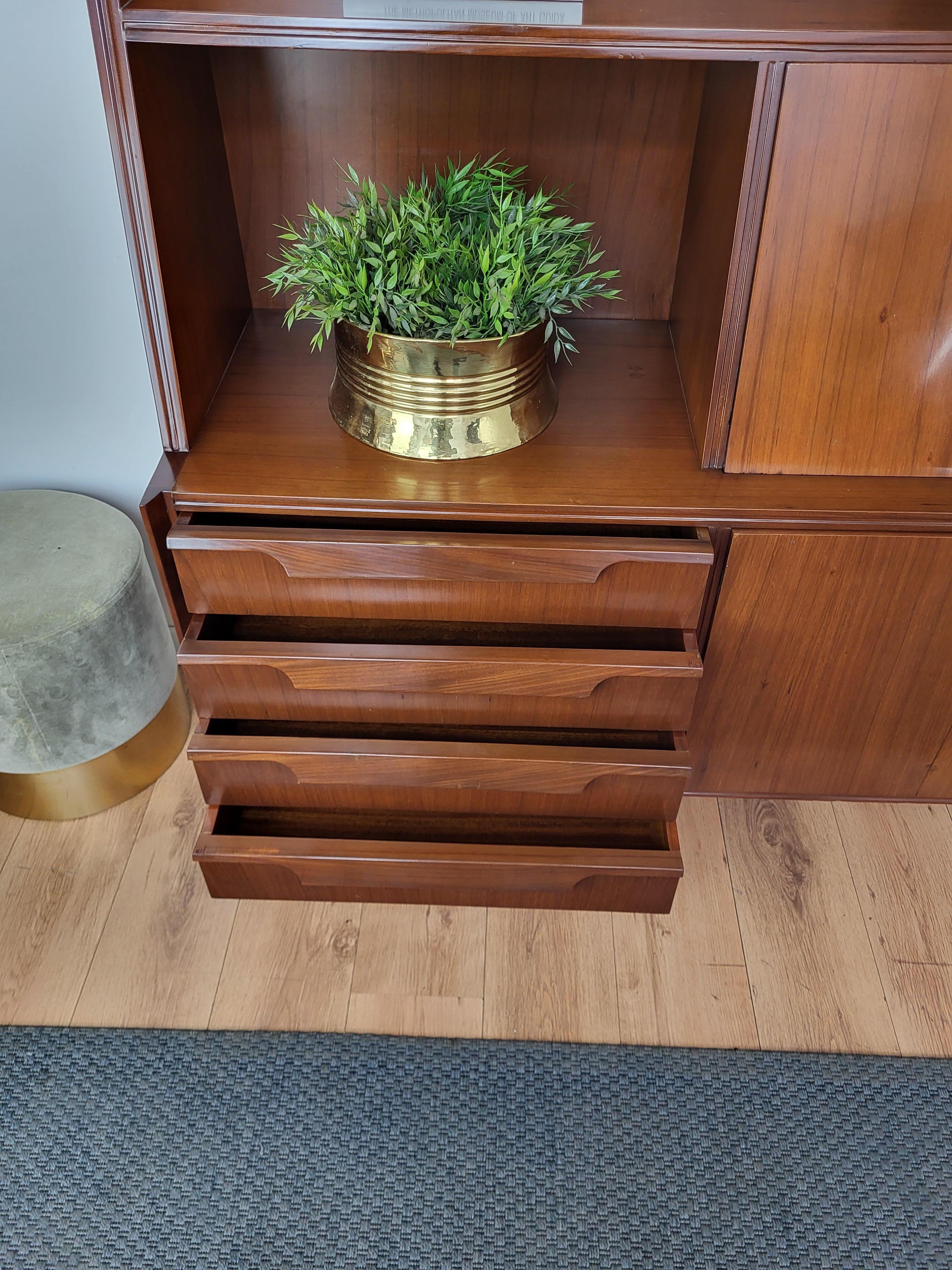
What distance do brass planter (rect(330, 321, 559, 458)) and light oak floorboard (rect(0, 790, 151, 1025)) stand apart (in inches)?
27.3

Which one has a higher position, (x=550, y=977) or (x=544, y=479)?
(x=544, y=479)

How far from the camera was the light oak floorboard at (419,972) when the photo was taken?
1.16m

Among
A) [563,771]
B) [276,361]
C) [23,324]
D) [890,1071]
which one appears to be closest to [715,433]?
[563,771]

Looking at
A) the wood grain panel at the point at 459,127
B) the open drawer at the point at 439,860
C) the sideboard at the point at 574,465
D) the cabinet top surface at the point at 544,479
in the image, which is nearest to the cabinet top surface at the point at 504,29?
the sideboard at the point at 574,465

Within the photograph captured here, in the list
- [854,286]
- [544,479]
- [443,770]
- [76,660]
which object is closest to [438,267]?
[544,479]

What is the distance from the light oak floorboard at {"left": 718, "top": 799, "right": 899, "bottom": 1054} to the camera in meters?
1.16

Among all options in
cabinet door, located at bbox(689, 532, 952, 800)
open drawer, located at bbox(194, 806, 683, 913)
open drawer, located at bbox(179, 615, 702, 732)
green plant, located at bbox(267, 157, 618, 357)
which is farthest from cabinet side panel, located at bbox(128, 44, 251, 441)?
cabinet door, located at bbox(689, 532, 952, 800)

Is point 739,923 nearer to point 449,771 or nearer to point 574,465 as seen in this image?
point 449,771

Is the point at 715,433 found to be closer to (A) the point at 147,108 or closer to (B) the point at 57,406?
(A) the point at 147,108

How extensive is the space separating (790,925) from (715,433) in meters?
0.67

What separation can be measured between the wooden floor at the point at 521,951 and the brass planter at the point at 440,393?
626 millimetres

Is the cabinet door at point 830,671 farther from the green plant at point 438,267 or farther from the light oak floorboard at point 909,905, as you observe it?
the green plant at point 438,267

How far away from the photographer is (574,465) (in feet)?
3.39

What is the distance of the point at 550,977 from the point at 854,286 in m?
0.86
